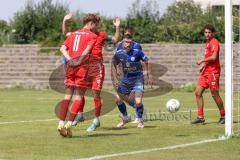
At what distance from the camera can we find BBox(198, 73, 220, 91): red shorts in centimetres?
1642

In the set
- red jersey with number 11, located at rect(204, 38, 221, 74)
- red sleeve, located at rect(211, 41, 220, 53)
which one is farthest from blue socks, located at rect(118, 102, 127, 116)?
red sleeve, located at rect(211, 41, 220, 53)

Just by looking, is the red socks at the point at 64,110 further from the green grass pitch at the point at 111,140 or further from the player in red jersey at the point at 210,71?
the player in red jersey at the point at 210,71

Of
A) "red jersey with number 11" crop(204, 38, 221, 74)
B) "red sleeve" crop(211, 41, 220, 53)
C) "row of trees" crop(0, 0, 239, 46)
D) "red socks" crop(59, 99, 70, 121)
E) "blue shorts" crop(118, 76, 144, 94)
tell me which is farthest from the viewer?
"row of trees" crop(0, 0, 239, 46)

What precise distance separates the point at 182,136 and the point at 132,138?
36.6 inches

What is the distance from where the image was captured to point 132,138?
12.9m

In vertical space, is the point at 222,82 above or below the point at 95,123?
below

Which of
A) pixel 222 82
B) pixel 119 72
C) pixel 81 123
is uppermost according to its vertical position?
pixel 119 72

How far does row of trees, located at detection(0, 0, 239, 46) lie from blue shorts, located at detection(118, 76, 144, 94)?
24.6 metres

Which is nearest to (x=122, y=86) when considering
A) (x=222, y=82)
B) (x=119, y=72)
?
(x=119, y=72)

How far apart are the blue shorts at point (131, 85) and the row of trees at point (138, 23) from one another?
80.8 feet

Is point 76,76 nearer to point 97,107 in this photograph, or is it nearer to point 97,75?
point 97,75

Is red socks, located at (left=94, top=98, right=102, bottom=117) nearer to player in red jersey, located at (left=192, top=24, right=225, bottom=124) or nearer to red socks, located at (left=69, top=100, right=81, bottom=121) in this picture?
red socks, located at (left=69, top=100, right=81, bottom=121)

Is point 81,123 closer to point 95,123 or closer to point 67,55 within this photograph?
point 95,123

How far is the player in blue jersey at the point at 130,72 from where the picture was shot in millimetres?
15633
